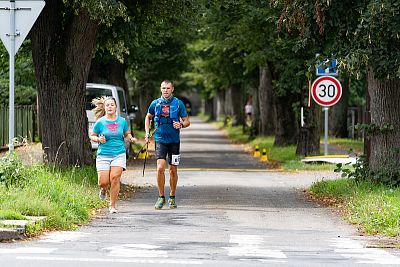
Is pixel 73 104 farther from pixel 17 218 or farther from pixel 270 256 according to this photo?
pixel 270 256

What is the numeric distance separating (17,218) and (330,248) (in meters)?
3.66

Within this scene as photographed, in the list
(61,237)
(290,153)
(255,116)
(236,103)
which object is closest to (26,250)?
(61,237)

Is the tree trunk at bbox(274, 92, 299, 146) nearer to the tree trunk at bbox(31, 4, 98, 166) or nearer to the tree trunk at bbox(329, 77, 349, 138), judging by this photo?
the tree trunk at bbox(329, 77, 349, 138)

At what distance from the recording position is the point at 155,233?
12867 millimetres

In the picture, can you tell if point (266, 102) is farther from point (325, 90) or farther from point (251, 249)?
point (251, 249)

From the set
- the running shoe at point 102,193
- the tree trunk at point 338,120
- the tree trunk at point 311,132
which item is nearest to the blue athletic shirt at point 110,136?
the running shoe at point 102,193

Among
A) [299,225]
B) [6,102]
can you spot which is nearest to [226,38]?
[6,102]

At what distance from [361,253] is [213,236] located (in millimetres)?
2067

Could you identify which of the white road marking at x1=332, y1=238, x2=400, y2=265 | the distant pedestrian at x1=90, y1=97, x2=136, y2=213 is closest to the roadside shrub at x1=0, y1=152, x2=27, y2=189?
the distant pedestrian at x1=90, y1=97, x2=136, y2=213

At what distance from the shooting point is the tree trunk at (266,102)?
43.7 metres

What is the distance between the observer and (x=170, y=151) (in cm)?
1642

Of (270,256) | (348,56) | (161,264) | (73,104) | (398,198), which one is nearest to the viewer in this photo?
(161,264)

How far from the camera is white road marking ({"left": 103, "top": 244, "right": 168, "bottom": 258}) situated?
10516 mm

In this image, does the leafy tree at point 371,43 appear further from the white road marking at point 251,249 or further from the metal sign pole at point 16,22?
the white road marking at point 251,249
